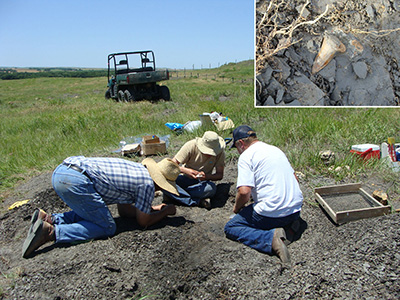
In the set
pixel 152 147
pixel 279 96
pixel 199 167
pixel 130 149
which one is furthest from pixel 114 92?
pixel 279 96

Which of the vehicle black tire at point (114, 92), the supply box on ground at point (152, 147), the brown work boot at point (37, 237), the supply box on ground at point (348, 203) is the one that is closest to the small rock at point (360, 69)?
the supply box on ground at point (348, 203)

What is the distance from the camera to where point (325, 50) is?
3943 millimetres

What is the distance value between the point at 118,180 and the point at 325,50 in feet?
9.18

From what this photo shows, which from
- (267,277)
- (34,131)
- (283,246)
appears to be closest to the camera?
(267,277)

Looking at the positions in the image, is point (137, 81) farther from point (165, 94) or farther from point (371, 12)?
point (371, 12)

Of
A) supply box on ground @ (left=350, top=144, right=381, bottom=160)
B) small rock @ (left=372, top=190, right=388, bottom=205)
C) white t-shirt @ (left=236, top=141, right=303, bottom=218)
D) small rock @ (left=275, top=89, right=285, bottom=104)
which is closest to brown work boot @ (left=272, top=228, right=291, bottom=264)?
white t-shirt @ (left=236, top=141, right=303, bottom=218)

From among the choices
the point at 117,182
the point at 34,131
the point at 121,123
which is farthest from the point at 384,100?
the point at 34,131

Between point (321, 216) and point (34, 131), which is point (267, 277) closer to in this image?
point (321, 216)

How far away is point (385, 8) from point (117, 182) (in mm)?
3688

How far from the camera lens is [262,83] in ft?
13.3

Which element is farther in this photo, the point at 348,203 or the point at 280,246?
the point at 348,203

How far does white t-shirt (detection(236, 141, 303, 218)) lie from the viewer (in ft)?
9.25

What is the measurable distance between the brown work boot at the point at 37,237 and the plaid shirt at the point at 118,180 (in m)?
0.53

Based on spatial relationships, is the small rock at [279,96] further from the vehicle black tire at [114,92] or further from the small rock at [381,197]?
the vehicle black tire at [114,92]
